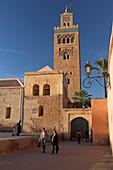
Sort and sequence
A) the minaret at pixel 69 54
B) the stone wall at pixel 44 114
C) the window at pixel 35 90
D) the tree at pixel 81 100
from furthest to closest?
1. the minaret at pixel 69 54
2. the tree at pixel 81 100
3. the window at pixel 35 90
4. the stone wall at pixel 44 114

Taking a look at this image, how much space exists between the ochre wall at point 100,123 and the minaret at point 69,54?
77.9 feet

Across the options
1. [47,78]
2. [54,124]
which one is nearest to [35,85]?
[47,78]

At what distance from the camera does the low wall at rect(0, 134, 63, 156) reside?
7158 mm

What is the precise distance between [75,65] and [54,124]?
2245 centimetres

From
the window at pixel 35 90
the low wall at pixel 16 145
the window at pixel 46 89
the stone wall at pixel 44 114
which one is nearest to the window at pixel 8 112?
the stone wall at pixel 44 114

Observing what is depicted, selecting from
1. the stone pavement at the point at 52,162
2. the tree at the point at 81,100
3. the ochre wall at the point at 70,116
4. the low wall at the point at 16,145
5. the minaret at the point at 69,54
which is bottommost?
the stone pavement at the point at 52,162

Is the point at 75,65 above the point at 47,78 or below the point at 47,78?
above

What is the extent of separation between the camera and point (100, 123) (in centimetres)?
1370

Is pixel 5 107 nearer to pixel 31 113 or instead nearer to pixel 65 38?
pixel 31 113

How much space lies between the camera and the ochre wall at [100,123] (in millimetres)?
13469

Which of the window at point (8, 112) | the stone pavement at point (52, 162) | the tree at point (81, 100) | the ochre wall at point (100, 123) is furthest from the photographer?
the tree at point (81, 100)

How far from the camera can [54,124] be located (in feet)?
64.2

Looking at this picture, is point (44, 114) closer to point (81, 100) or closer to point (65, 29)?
point (81, 100)

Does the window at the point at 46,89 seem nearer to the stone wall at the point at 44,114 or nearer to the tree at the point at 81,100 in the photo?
the stone wall at the point at 44,114
